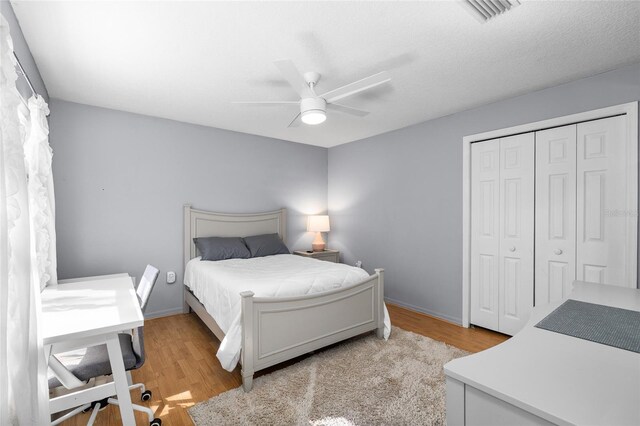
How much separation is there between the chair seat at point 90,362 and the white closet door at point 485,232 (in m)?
3.15

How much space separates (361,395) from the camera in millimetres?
2057

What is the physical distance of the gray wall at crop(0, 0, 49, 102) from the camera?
1649 mm

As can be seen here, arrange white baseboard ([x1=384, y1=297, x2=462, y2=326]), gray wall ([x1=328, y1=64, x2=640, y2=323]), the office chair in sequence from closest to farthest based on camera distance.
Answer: the office chair, gray wall ([x1=328, y1=64, x2=640, y2=323]), white baseboard ([x1=384, y1=297, x2=462, y2=326])

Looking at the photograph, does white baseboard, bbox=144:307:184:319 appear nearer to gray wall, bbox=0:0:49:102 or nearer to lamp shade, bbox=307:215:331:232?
lamp shade, bbox=307:215:331:232

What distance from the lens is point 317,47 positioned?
2064mm

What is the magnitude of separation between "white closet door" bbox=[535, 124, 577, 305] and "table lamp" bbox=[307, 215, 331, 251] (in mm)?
2695

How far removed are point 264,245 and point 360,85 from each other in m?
2.56

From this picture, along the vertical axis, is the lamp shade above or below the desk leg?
above

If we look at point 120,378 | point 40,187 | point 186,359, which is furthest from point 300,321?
point 40,187

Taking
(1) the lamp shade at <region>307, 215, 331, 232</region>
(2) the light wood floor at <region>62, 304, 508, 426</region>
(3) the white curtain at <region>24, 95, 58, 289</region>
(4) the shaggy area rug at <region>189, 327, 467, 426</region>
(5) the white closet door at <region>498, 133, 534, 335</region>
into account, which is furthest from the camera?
(1) the lamp shade at <region>307, 215, 331, 232</region>

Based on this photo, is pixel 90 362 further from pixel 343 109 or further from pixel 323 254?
pixel 323 254

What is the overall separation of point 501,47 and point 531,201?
4.92 feet

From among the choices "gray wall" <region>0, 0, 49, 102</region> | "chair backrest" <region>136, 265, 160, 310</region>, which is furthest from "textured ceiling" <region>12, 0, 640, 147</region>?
"chair backrest" <region>136, 265, 160, 310</region>

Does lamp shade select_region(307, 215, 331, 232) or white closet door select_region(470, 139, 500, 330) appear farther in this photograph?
lamp shade select_region(307, 215, 331, 232)
